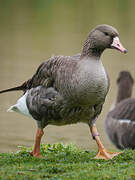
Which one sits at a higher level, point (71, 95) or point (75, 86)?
point (75, 86)

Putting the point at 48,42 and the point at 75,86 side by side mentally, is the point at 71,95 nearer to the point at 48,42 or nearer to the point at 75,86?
the point at 75,86

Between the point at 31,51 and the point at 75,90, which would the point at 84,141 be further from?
the point at 31,51

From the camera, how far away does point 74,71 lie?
747 cm

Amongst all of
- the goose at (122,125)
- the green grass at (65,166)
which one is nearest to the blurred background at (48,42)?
the goose at (122,125)

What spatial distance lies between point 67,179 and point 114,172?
649mm

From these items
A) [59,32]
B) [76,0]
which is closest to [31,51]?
[59,32]

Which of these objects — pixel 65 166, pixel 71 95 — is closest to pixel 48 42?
pixel 71 95

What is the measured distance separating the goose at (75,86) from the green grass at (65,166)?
0.27m

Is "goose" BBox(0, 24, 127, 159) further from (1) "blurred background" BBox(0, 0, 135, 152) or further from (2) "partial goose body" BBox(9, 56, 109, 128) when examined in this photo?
(1) "blurred background" BBox(0, 0, 135, 152)

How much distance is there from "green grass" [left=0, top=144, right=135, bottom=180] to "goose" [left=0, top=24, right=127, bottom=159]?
27 cm

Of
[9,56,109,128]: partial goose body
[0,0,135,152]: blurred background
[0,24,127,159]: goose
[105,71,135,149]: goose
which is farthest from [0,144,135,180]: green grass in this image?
[0,0,135,152]: blurred background

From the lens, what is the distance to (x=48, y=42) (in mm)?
29672

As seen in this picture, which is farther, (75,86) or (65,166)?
(75,86)

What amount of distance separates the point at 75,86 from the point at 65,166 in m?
1.07
